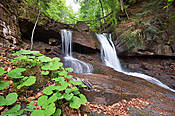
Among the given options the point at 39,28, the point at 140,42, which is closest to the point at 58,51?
the point at 39,28

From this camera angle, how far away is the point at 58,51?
7270 mm

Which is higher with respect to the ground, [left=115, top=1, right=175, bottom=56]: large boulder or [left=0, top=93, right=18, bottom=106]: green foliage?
[left=115, top=1, right=175, bottom=56]: large boulder

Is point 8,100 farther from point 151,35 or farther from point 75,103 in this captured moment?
point 151,35

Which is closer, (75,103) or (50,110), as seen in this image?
(50,110)

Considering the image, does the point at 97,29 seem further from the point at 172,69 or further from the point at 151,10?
the point at 172,69

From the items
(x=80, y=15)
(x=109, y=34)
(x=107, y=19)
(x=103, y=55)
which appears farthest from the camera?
(x=80, y=15)

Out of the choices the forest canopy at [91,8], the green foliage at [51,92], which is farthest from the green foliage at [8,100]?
the forest canopy at [91,8]

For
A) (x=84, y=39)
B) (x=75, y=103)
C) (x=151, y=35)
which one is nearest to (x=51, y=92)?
(x=75, y=103)

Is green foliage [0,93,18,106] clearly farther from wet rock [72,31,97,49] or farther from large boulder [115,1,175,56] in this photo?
large boulder [115,1,175,56]

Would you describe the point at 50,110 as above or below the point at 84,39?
below

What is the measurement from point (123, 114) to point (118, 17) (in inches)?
474

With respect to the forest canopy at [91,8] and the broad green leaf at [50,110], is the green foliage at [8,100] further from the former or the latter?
the forest canopy at [91,8]

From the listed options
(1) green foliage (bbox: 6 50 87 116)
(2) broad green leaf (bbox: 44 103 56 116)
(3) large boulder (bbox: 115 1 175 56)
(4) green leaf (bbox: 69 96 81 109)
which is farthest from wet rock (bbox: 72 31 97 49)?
(2) broad green leaf (bbox: 44 103 56 116)

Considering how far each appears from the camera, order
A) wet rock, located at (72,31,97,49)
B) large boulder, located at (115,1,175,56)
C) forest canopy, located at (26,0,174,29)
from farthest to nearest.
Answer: wet rock, located at (72,31,97,49) < large boulder, located at (115,1,175,56) < forest canopy, located at (26,0,174,29)
